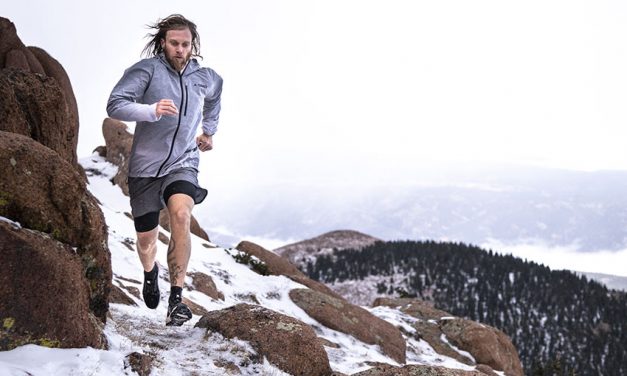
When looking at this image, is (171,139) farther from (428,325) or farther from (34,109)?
(428,325)

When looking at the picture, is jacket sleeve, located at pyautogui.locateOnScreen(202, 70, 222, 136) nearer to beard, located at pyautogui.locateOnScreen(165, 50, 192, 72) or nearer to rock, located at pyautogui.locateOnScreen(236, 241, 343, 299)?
beard, located at pyautogui.locateOnScreen(165, 50, 192, 72)

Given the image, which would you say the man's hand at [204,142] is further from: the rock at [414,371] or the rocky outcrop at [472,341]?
the rocky outcrop at [472,341]

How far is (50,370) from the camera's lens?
316 centimetres

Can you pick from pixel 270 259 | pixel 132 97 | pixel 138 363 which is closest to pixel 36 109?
pixel 132 97

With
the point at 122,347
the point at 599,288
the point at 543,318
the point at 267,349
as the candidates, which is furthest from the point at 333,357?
the point at 599,288

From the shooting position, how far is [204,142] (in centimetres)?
572

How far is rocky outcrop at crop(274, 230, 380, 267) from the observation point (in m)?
145

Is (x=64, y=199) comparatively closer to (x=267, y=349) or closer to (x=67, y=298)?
(x=67, y=298)

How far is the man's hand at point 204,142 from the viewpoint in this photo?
5.71 meters

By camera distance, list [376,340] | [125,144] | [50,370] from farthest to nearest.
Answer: [125,144] → [376,340] → [50,370]

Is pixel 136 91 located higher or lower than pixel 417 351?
higher

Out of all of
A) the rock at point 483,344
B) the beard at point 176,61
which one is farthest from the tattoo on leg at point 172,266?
the rock at point 483,344

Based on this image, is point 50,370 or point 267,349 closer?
point 50,370

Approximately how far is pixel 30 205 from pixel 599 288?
18495 cm
